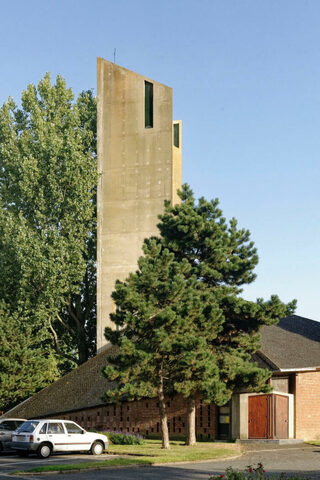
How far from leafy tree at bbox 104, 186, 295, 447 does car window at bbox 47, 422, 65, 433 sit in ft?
8.86

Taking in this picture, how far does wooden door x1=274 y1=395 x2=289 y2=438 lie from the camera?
36875mm

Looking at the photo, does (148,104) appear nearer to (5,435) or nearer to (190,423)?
(190,423)

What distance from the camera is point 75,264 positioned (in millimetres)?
49688

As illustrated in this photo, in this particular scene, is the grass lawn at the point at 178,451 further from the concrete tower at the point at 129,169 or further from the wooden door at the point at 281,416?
the concrete tower at the point at 129,169

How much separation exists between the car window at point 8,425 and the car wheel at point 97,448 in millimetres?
4060

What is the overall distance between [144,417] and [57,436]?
1158 centimetres

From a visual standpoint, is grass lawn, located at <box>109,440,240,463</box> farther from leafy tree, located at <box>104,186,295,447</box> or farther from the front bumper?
the front bumper

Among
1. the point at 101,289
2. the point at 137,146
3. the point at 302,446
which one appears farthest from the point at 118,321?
the point at 137,146

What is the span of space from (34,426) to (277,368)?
45.0ft

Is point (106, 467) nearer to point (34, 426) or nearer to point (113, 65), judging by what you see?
point (34, 426)

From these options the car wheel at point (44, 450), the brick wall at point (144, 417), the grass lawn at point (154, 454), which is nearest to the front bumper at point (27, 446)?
the car wheel at point (44, 450)

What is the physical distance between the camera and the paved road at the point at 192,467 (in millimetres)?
21453

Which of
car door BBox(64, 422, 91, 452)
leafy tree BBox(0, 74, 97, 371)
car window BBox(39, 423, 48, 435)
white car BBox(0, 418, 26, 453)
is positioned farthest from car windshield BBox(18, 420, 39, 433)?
leafy tree BBox(0, 74, 97, 371)

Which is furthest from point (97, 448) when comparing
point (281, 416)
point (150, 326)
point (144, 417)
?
point (281, 416)
